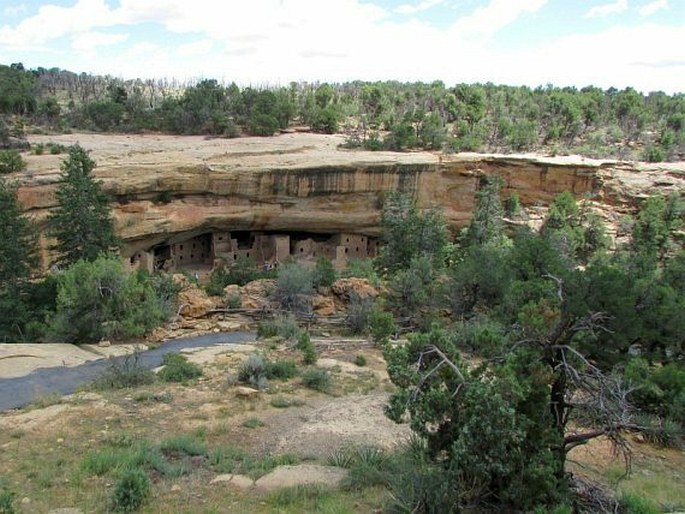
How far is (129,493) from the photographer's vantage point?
19.9ft

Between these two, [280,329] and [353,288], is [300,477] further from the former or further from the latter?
[353,288]

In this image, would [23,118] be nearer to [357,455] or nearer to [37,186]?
[37,186]

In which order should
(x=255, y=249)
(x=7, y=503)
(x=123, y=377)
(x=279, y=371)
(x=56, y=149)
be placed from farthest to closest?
(x=255, y=249), (x=56, y=149), (x=279, y=371), (x=123, y=377), (x=7, y=503)

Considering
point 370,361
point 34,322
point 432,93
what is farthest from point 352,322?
point 432,93

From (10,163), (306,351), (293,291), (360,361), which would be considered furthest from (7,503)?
(10,163)

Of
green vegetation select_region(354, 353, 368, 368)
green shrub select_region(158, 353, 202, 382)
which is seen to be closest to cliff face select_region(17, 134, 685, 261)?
green shrub select_region(158, 353, 202, 382)

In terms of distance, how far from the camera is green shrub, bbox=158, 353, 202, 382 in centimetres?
1138

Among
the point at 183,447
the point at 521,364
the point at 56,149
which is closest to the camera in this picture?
the point at 521,364

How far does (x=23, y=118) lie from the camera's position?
112ft

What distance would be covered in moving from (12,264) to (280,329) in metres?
7.89

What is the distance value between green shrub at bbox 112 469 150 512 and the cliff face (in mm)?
15399

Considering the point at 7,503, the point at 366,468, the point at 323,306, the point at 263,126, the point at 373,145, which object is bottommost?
the point at 323,306

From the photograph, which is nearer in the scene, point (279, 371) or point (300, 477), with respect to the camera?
point (300, 477)

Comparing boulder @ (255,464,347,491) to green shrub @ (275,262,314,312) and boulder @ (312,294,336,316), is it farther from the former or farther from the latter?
boulder @ (312,294,336,316)
